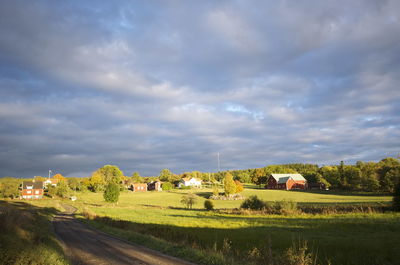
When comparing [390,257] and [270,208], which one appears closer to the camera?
[390,257]

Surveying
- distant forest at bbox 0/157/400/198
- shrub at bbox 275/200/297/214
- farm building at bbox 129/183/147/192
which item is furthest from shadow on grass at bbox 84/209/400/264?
Answer: farm building at bbox 129/183/147/192

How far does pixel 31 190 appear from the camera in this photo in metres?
123

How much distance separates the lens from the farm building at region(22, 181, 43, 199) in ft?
399

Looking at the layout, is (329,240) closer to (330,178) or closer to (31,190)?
(330,178)

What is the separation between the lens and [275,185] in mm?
139625

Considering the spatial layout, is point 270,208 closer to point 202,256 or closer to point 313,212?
point 313,212

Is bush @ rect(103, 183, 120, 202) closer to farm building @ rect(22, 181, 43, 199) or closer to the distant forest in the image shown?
the distant forest

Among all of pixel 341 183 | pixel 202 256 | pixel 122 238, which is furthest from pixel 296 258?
pixel 341 183

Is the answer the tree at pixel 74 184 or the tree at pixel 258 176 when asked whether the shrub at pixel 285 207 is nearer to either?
the tree at pixel 258 176

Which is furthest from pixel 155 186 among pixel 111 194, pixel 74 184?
pixel 111 194

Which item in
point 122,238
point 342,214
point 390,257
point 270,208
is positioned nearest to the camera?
point 390,257

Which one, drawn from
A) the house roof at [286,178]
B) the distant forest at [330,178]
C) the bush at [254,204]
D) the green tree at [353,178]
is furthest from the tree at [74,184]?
the green tree at [353,178]

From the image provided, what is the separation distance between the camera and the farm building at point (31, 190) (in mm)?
121675

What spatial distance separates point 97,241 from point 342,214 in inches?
1226
